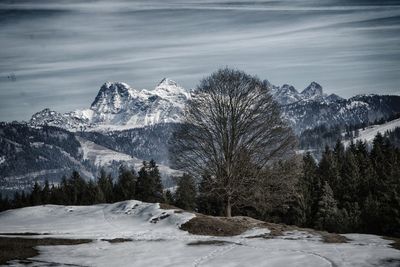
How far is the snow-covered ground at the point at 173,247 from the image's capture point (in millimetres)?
20969

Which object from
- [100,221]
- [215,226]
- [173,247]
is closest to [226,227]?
[215,226]

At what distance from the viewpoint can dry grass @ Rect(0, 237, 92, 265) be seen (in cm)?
2289

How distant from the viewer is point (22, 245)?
85.5 feet

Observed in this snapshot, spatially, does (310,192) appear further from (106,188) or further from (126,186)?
(106,188)

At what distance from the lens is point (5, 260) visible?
859 inches

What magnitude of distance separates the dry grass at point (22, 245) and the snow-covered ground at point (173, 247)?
735 millimetres

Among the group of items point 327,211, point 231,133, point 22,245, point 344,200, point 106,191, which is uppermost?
point 231,133

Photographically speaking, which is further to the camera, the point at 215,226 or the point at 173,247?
the point at 215,226

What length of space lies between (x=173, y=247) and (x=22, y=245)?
29.1 ft

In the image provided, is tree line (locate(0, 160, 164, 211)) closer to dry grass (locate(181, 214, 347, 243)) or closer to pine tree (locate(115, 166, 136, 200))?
pine tree (locate(115, 166, 136, 200))

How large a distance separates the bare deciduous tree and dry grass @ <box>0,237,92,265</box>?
14.0m

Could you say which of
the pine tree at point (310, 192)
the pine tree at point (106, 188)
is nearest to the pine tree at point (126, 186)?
the pine tree at point (106, 188)

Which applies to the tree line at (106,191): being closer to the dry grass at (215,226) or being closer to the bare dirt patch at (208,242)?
the dry grass at (215,226)

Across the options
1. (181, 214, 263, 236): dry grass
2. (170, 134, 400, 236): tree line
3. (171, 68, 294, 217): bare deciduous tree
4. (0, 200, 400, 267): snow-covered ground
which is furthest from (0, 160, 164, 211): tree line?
(181, 214, 263, 236): dry grass
